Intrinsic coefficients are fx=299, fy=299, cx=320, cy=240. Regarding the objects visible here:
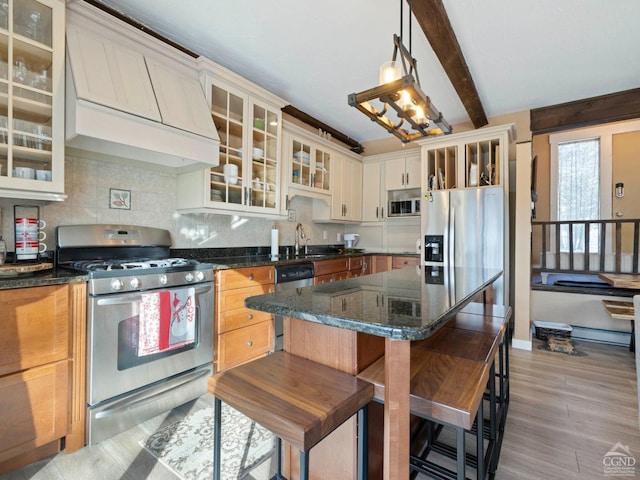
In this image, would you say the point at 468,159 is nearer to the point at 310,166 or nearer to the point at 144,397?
the point at 310,166

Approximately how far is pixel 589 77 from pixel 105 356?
14.9 feet

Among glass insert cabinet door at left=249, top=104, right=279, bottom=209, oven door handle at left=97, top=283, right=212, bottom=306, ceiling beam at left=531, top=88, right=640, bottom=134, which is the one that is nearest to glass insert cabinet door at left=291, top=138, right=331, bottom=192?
glass insert cabinet door at left=249, top=104, right=279, bottom=209

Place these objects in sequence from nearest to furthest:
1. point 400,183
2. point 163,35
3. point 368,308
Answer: point 368,308, point 163,35, point 400,183

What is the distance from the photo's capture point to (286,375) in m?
1.02

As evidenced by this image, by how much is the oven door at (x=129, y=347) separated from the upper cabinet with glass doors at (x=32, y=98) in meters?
0.74

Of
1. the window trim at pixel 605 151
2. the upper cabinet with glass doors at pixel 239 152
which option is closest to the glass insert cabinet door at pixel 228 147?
the upper cabinet with glass doors at pixel 239 152

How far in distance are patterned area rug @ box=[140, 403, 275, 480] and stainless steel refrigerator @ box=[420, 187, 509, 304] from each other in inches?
96.9

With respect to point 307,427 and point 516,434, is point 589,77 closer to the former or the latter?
point 516,434

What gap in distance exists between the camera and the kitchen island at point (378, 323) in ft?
2.72

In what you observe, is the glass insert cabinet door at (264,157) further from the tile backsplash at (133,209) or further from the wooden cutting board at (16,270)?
the wooden cutting board at (16,270)

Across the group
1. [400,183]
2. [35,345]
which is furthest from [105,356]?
[400,183]

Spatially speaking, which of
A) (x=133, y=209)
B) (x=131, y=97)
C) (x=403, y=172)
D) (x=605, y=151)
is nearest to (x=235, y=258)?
(x=133, y=209)

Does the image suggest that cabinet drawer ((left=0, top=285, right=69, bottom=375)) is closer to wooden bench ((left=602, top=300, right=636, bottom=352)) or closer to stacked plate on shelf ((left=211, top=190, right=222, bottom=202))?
stacked plate on shelf ((left=211, top=190, right=222, bottom=202))

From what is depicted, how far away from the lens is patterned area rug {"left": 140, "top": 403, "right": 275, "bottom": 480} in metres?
1.47
